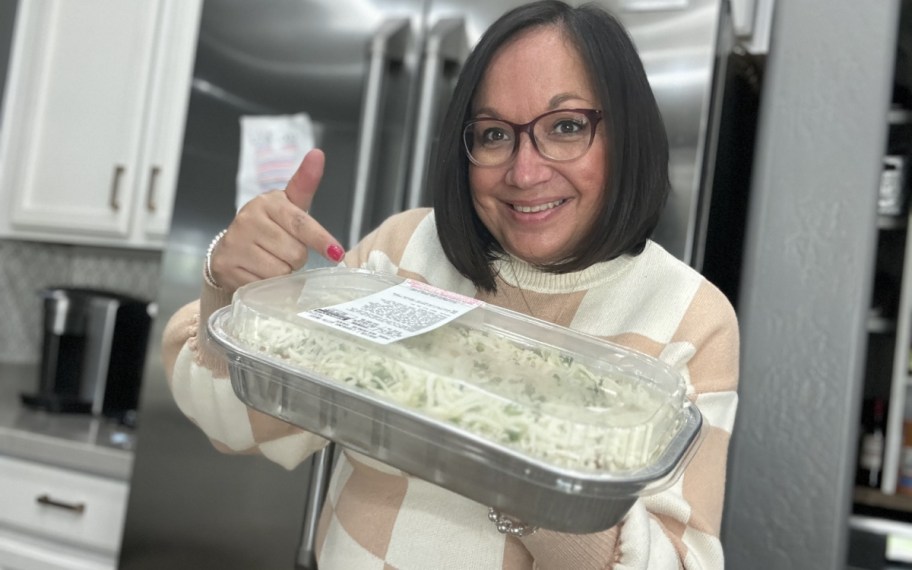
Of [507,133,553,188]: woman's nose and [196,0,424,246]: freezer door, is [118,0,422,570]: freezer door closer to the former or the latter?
[196,0,424,246]: freezer door

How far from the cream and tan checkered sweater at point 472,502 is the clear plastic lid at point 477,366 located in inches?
2.8

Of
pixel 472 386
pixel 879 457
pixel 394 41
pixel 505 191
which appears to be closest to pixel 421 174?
pixel 394 41

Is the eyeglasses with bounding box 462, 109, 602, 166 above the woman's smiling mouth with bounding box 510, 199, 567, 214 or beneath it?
above

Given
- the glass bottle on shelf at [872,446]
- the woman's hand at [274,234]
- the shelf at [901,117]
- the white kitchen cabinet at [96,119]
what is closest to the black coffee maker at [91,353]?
the white kitchen cabinet at [96,119]

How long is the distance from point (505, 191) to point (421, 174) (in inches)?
16.3

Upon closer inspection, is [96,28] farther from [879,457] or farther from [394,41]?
[879,457]

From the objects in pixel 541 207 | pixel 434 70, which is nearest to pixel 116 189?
pixel 434 70

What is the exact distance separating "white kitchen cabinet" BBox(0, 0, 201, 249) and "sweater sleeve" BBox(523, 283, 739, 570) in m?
1.30

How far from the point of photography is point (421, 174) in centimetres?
90

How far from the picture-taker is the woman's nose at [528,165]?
0.47m

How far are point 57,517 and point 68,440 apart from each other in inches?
5.1

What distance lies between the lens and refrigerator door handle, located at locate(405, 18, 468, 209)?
87cm

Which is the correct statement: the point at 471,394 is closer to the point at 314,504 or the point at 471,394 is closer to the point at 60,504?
the point at 314,504

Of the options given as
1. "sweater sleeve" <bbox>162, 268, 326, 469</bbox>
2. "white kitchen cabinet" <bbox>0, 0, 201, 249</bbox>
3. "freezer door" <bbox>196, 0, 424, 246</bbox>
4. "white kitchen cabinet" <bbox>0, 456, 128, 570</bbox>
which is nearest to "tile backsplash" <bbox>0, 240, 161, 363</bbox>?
"white kitchen cabinet" <bbox>0, 0, 201, 249</bbox>
